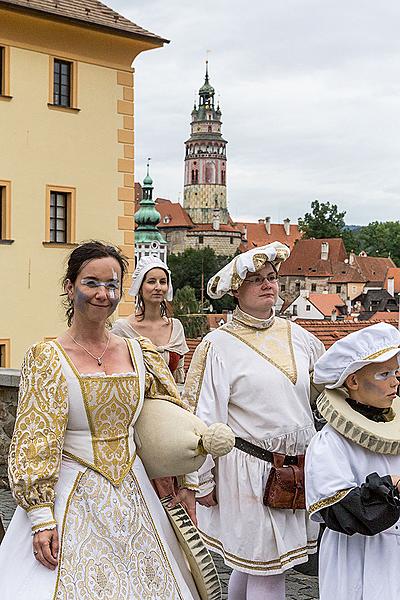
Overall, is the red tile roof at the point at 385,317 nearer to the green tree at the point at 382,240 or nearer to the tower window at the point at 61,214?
the green tree at the point at 382,240

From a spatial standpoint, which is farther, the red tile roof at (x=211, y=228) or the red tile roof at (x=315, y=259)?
the red tile roof at (x=211, y=228)

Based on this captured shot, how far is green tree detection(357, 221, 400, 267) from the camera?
125438mm

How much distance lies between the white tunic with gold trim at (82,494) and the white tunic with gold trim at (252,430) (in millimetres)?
616

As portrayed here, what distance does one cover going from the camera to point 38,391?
3.63 meters

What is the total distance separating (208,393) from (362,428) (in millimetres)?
1178

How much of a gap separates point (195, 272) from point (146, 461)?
348 feet

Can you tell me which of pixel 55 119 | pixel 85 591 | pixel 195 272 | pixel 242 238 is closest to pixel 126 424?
pixel 85 591

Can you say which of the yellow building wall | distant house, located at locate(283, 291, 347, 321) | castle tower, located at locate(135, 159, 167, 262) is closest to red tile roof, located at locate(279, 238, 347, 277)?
distant house, located at locate(283, 291, 347, 321)

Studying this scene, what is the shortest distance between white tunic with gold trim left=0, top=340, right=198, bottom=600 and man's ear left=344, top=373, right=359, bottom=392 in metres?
0.80

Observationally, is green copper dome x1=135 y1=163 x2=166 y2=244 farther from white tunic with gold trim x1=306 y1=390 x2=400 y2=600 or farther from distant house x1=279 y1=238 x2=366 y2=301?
white tunic with gold trim x1=306 y1=390 x2=400 y2=600

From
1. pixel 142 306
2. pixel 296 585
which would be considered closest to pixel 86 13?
pixel 142 306

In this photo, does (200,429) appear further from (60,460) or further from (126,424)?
(60,460)

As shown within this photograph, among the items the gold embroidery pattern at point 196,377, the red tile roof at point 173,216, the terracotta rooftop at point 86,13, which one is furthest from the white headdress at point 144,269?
the red tile roof at point 173,216

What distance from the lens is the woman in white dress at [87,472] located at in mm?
3521
